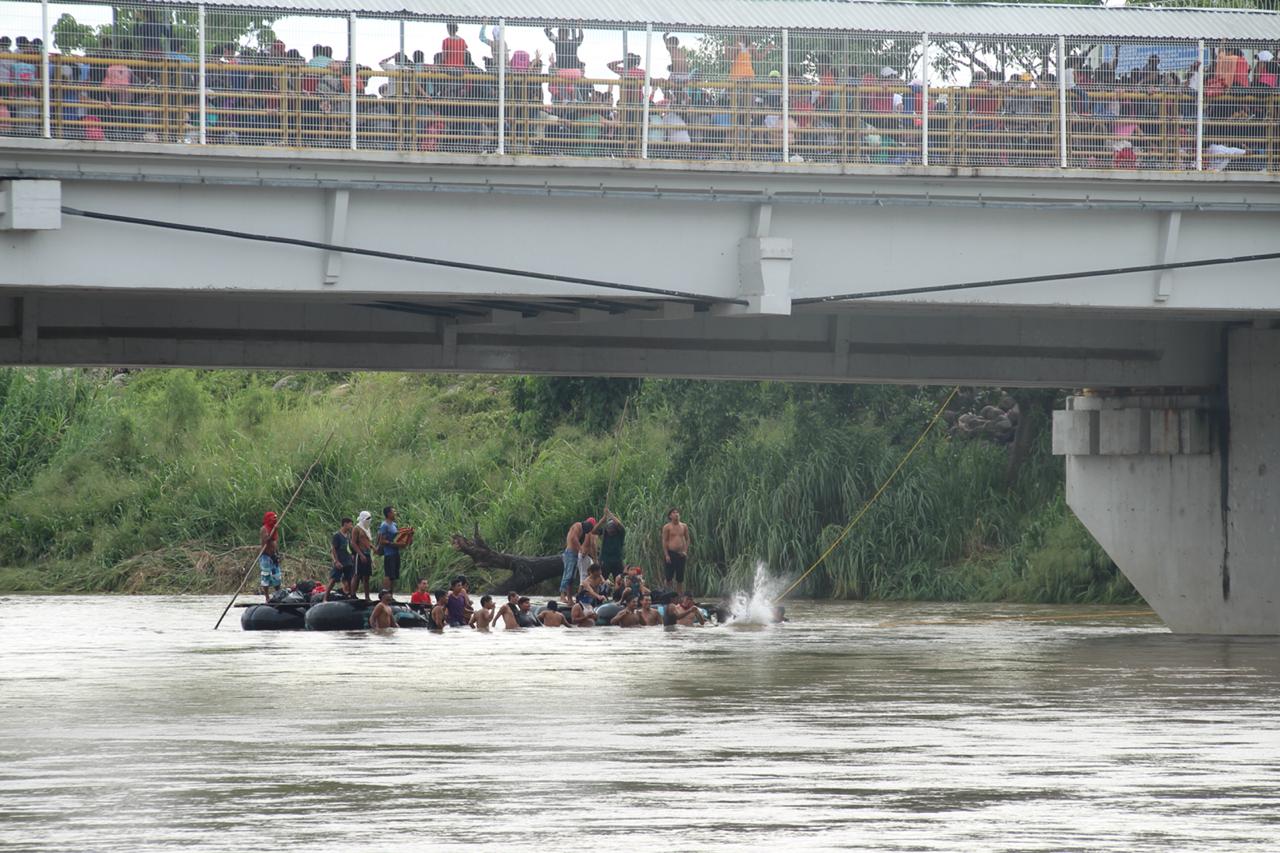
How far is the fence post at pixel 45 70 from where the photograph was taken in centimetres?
2058

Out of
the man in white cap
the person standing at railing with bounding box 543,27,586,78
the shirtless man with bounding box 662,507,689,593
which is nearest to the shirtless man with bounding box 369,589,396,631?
the man in white cap

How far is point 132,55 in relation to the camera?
2134 cm

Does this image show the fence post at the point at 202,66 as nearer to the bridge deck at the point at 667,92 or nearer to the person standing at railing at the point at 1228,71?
the bridge deck at the point at 667,92

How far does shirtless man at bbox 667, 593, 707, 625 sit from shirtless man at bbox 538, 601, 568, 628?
5.19 feet

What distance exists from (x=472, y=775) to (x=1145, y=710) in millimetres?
6556

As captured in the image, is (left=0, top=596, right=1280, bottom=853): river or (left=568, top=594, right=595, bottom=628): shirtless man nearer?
(left=0, top=596, right=1280, bottom=853): river

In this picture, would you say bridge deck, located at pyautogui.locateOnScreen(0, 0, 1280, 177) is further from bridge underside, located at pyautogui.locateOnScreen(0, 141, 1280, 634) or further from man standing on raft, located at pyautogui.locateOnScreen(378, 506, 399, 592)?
man standing on raft, located at pyautogui.locateOnScreen(378, 506, 399, 592)

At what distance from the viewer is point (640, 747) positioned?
1384 cm

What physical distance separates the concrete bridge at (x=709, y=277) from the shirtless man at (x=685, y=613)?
13.8ft

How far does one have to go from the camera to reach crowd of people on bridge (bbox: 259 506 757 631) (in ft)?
96.9

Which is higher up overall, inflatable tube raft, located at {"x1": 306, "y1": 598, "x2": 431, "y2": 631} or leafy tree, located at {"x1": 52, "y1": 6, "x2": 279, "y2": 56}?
leafy tree, located at {"x1": 52, "y1": 6, "x2": 279, "y2": 56}

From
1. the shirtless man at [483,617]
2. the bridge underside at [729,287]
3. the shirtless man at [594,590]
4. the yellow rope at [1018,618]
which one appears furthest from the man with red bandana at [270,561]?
the yellow rope at [1018,618]

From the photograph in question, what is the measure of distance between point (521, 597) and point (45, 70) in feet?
40.2

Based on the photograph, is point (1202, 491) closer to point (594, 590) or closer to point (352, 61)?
point (594, 590)
